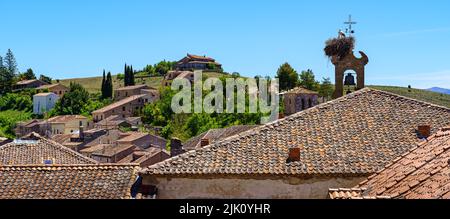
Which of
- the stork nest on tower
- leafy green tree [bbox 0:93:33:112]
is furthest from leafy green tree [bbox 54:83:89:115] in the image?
the stork nest on tower

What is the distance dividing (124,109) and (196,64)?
37778 millimetres

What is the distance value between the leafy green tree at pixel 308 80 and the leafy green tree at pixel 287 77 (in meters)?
1.74

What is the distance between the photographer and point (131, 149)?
180ft

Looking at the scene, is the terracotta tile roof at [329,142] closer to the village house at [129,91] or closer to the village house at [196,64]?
the village house at [129,91]

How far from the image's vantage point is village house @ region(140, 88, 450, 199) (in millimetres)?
12750

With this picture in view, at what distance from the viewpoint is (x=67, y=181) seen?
45.5 ft

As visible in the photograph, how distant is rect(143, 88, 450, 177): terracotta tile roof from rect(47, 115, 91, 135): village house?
78048 mm

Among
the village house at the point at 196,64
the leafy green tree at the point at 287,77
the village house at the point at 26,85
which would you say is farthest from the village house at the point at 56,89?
the leafy green tree at the point at 287,77

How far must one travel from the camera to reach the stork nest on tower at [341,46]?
1891cm

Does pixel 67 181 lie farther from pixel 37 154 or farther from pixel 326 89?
pixel 326 89

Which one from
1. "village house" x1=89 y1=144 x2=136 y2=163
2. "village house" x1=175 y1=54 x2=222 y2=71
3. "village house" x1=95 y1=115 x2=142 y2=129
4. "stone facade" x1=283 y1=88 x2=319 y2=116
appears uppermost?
"village house" x1=175 y1=54 x2=222 y2=71

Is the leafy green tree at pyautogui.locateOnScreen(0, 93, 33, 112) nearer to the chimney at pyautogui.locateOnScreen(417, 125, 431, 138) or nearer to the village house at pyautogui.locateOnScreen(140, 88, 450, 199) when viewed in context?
the village house at pyautogui.locateOnScreen(140, 88, 450, 199)

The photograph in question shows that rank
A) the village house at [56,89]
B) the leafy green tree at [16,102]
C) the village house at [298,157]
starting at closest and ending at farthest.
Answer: the village house at [298,157] < the leafy green tree at [16,102] < the village house at [56,89]

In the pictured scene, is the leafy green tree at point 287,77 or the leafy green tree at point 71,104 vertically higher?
the leafy green tree at point 287,77
